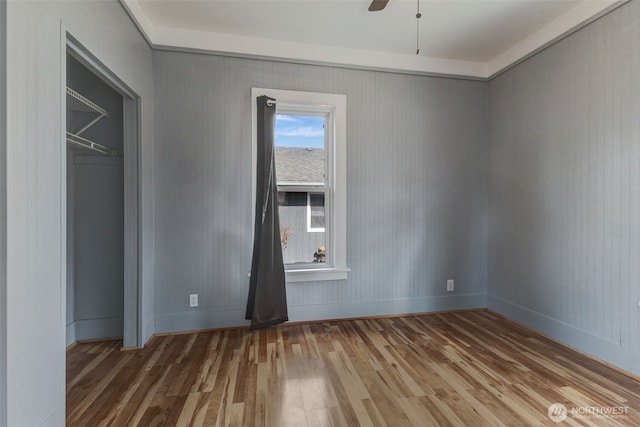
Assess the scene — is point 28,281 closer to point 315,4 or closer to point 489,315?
point 315,4

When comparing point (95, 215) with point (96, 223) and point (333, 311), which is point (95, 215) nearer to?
point (96, 223)

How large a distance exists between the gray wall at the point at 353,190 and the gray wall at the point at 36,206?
114 centimetres

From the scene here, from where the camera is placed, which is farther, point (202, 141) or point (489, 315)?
point (489, 315)

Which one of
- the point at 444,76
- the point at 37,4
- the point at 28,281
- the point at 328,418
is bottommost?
the point at 328,418

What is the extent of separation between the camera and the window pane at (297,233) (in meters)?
3.05

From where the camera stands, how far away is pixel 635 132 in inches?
80.4

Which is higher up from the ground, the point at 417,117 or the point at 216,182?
the point at 417,117

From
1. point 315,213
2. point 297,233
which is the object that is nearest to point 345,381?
point 297,233

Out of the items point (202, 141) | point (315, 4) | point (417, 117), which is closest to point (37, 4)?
point (202, 141)

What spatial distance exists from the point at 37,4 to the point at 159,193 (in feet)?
5.20

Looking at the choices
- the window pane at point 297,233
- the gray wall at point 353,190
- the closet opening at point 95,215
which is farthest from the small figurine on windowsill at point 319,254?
the closet opening at point 95,215

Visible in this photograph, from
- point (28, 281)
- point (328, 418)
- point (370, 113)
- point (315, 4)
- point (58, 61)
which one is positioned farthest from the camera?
point (370, 113)

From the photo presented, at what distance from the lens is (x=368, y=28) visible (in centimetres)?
264

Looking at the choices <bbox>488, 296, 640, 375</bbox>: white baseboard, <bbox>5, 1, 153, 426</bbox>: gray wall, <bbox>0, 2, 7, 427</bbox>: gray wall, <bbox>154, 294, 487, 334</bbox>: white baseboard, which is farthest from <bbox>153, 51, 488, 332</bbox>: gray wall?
<bbox>0, 2, 7, 427</bbox>: gray wall
